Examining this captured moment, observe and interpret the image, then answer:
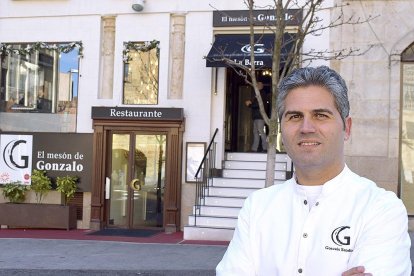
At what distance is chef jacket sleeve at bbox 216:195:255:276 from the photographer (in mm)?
2354

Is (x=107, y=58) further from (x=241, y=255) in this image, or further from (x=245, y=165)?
(x=241, y=255)

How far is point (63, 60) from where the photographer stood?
586 inches

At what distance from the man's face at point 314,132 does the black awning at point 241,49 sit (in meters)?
10.3

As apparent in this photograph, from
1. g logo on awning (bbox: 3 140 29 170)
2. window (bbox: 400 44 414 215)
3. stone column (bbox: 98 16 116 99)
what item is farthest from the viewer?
g logo on awning (bbox: 3 140 29 170)

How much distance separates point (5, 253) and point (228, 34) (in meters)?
6.87

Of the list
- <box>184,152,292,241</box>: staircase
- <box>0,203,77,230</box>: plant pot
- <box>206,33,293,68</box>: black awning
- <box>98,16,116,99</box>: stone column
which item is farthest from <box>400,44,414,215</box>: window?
<box>0,203,77,230</box>: plant pot

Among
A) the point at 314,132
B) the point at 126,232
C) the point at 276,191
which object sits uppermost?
the point at 314,132

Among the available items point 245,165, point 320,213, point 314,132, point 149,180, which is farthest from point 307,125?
point 149,180

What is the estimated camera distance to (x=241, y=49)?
43.5 ft

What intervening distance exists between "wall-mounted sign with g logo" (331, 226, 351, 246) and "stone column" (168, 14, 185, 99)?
12148 mm

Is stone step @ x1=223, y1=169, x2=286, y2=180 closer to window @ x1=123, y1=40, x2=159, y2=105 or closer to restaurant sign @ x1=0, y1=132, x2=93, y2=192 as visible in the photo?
window @ x1=123, y1=40, x2=159, y2=105

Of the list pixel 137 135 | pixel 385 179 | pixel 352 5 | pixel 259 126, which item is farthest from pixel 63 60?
pixel 385 179

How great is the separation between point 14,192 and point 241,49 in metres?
6.33

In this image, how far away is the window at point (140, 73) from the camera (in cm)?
1455
